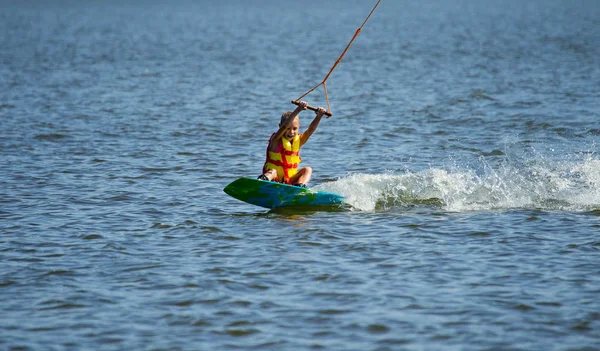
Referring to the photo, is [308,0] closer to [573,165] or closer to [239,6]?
[239,6]

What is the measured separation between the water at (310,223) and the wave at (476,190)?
0.11 ft

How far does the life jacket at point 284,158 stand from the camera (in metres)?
11.2

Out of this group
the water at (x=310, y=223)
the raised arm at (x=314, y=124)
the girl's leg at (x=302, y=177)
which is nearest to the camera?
the water at (x=310, y=223)

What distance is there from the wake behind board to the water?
0.61ft

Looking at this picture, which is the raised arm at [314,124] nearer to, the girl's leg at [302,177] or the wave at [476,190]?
the girl's leg at [302,177]

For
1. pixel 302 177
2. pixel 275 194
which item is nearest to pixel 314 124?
pixel 302 177

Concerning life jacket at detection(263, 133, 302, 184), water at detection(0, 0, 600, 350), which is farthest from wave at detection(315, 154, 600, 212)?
life jacket at detection(263, 133, 302, 184)

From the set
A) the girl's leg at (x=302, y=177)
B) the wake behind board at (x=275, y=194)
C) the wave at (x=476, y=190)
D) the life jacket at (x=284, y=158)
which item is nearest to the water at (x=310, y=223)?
the wave at (x=476, y=190)

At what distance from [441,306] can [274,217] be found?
3.74 m

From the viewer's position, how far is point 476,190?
11.6 metres

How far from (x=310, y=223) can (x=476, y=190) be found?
100 inches

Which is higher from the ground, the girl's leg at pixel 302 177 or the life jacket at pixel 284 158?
the life jacket at pixel 284 158

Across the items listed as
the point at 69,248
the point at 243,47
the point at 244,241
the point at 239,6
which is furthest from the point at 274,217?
the point at 239,6

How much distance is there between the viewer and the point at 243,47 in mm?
42125
